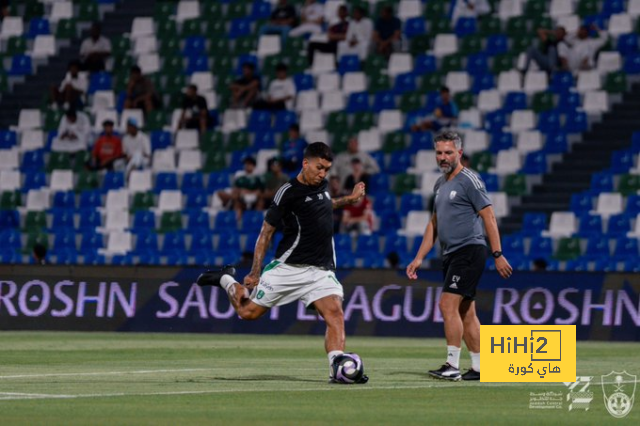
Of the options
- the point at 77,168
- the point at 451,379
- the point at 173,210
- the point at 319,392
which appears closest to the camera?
the point at 319,392

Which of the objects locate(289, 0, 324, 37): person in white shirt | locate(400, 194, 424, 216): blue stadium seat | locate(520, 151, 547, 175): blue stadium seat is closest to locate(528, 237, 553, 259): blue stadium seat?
locate(520, 151, 547, 175): blue stadium seat

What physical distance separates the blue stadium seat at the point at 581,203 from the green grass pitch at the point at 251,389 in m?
7.09

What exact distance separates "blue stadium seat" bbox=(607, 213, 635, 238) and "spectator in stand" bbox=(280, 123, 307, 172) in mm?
6421

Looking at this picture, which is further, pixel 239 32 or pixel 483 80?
pixel 239 32

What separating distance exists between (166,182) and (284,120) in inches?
112

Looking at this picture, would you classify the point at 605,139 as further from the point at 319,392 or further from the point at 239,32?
the point at 319,392

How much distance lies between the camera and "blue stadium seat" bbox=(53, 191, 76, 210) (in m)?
31.9

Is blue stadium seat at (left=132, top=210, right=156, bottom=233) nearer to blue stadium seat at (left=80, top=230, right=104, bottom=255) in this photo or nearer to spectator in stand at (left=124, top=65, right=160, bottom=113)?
blue stadium seat at (left=80, top=230, right=104, bottom=255)

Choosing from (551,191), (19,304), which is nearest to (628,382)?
(19,304)

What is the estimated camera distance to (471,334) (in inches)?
565

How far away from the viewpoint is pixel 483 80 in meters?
30.8

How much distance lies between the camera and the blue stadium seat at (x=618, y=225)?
26.3m

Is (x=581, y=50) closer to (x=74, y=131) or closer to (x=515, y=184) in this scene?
(x=515, y=184)

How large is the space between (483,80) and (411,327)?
28.5 ft
